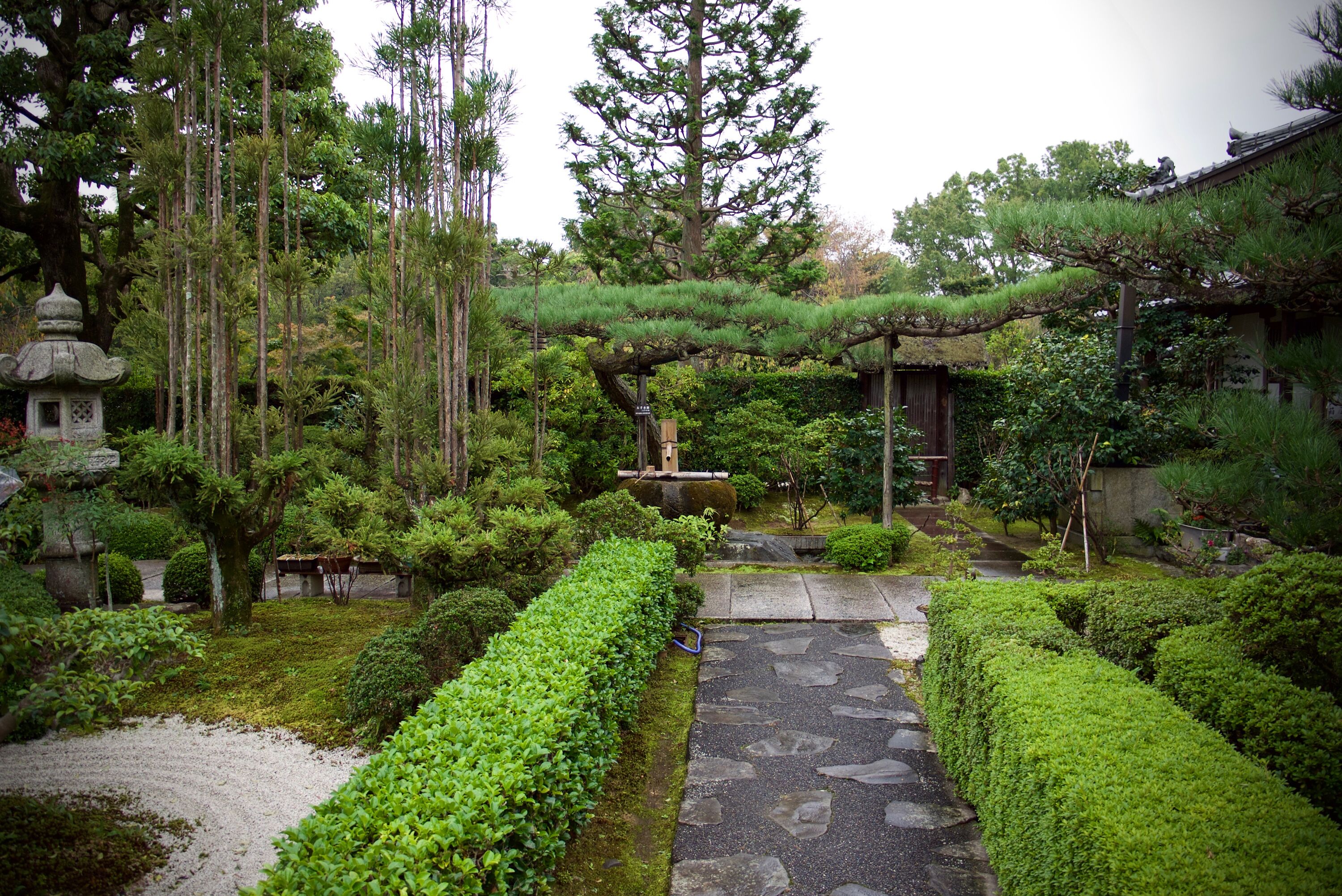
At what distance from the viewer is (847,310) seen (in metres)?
8.29

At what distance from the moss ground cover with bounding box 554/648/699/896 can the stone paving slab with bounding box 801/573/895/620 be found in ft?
7.08

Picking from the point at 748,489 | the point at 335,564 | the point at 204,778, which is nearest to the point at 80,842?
the point at 204,778

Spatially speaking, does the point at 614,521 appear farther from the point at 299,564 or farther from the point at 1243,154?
the point at 1243,154

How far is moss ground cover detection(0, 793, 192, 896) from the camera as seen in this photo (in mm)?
2816

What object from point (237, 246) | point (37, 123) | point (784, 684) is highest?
point (37, 123)

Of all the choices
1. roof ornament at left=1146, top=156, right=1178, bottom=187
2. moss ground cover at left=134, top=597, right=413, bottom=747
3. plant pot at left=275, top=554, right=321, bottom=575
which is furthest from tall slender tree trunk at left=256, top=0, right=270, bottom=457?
roof ornament at left=1146, top=156, right=1178, bottom=187

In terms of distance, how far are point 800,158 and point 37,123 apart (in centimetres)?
1209

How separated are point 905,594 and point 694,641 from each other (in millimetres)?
2323

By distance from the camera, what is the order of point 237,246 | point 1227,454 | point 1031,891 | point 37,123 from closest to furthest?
point 1031,891, point 1227,454, point 237,246, point 37,123

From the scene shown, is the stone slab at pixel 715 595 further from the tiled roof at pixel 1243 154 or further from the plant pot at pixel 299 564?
the tiled roof at pixel 1243 154

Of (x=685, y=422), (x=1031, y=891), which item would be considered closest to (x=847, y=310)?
(x=685, y=422)

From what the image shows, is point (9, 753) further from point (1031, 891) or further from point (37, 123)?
point (37, 123)

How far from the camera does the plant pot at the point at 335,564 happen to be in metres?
6.50

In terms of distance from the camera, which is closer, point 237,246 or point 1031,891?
point 1031,891
